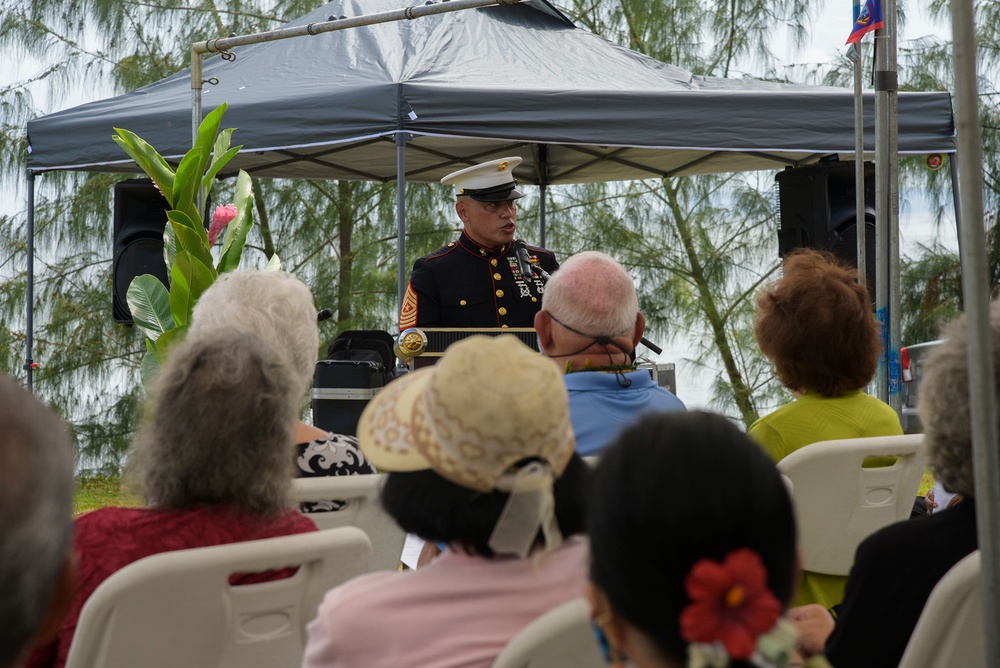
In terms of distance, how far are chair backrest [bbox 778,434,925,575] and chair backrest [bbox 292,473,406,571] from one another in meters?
0.73

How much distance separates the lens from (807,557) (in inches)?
79.7

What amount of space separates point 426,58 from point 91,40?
371 cm

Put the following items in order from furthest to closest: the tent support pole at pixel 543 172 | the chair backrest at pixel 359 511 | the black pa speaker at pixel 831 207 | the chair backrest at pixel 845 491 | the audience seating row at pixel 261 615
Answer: the tent support pole at pixel 543 172 < the black pa speaker at pixel 831 207 < the chair backrest at pixel 845 491 < the chair backrest at pixel 359 511 < the audience seating row at pixel 261 615

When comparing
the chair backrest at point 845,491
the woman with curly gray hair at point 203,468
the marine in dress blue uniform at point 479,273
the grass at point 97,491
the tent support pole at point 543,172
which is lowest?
the grass at point 97,491

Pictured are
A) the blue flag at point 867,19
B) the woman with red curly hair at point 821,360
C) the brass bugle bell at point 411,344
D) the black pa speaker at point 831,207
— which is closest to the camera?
the woman with red curly hair at point 821,360

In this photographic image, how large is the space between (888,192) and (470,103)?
1.65 metres

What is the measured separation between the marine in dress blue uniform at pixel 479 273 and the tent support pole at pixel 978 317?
3.37 m

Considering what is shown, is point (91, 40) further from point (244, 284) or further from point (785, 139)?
point (244, 284)

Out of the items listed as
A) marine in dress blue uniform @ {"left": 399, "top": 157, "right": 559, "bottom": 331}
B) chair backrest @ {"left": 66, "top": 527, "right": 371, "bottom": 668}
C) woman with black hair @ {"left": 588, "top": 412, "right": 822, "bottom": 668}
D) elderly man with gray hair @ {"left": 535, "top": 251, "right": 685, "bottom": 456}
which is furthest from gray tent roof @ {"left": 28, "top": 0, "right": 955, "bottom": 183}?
woman with black hair @ {"left": 588, "top": 412, "right": 822, "bottom": 668}

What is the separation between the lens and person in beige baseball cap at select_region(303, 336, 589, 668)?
1157 millimetres

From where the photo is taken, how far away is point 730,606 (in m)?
0.79

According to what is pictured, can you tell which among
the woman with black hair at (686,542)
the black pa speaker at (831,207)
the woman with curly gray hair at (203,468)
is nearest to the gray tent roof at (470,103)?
the black pa speaker at (831,207)

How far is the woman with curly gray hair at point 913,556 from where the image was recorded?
132cm

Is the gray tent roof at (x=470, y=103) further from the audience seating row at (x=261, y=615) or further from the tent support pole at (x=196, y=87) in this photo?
the audience seating row at (x=261, y=615)
